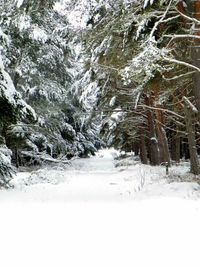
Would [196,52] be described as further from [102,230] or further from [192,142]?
[102,230]

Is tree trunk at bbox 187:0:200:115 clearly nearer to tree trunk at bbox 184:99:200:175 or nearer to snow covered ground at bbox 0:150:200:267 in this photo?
snow covered ground at bbox 0:150:200:267

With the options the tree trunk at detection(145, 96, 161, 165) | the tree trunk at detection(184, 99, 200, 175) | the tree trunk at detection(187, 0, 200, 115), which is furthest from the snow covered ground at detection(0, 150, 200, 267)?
the tree trunk at detection(145, 96, 161, 165)

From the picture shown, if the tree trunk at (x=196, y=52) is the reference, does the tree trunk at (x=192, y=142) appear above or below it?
below

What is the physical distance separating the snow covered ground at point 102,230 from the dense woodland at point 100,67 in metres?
2.85

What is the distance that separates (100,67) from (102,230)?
7985 millimetres

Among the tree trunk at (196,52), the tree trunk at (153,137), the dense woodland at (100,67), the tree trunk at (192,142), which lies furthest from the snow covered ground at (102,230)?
the tree trunk at (153,137)

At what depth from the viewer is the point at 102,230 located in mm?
7078

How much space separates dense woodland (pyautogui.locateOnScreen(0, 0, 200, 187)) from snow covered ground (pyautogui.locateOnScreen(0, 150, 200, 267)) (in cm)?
285

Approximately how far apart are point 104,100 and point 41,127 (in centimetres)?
371

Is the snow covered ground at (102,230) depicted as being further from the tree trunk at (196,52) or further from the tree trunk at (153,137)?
the tree trunk at (153,137)

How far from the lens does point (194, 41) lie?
11.1 metres

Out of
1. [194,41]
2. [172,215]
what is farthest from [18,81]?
[172,215]

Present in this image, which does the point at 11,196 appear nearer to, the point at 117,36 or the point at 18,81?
the point at 117,36

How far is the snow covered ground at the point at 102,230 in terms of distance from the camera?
535cm
